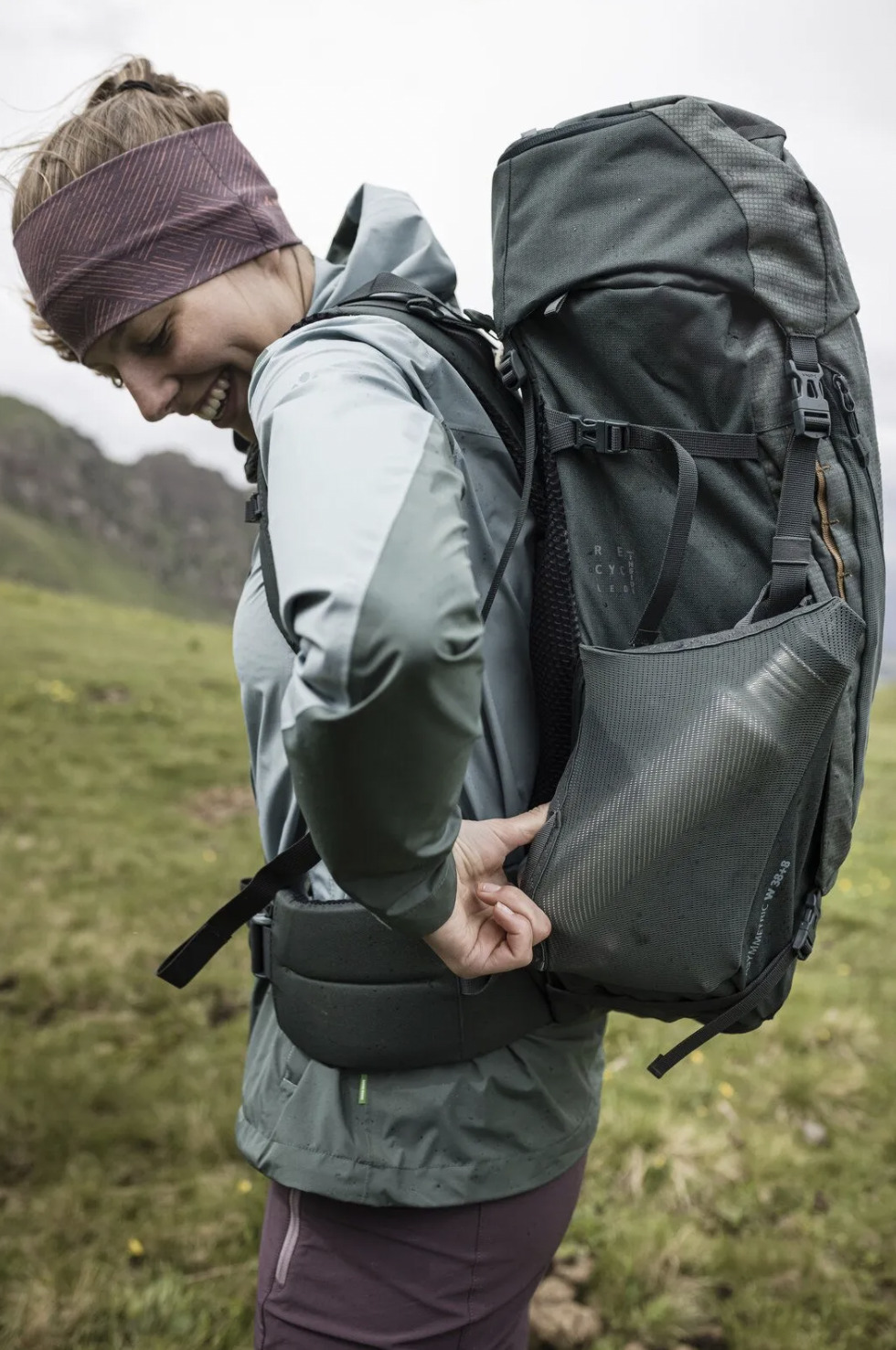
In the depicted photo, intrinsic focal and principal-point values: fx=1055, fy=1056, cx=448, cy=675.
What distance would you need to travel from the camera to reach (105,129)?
2.32 metres

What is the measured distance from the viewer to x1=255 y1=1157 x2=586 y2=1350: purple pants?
1.94 m

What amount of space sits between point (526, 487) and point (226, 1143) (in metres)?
4.22

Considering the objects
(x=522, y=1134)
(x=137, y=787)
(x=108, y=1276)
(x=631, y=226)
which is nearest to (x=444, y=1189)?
(x=522, y=1134)

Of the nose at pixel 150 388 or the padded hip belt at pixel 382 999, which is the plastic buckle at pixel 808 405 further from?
the nose at pixel 150 388

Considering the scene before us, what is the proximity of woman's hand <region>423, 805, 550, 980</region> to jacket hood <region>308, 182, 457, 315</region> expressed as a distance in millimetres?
1142

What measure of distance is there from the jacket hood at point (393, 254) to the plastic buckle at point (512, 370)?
391 millimetres

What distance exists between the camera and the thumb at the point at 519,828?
183cm

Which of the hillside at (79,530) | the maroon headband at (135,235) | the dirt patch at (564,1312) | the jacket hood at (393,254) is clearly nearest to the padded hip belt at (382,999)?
the jacket hood at (393,254)

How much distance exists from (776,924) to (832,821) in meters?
0.23

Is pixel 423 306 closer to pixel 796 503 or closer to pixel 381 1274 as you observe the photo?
pixel 796 503

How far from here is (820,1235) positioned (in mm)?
4465

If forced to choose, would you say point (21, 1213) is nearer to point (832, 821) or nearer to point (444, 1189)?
point (444, 1189)

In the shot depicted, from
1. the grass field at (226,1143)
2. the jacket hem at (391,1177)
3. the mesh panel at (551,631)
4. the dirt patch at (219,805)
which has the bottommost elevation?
the dirt patch at (219,805)

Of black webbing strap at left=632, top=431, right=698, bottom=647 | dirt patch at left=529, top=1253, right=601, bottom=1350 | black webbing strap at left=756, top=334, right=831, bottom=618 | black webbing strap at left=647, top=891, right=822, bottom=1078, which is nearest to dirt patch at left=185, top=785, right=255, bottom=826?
dirt patch at left=529, top=1253, right=601, bottom=1350
